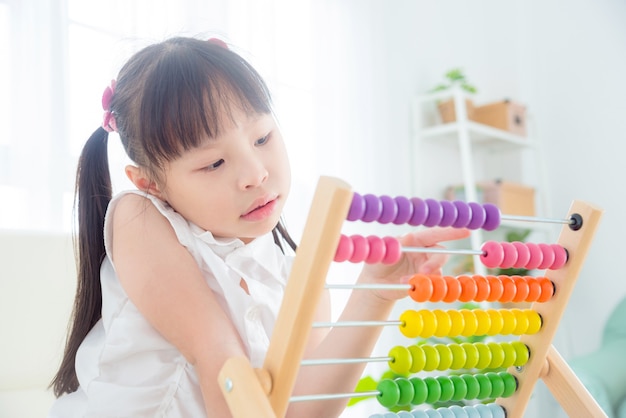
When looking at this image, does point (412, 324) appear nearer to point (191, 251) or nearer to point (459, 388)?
point (459, 388)

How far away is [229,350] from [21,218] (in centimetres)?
132

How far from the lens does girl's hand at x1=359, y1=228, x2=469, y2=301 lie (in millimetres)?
927

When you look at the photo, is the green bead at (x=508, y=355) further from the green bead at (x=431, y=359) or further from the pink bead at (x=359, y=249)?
the pink bead at (x=359, y=249)

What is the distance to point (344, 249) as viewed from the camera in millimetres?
742

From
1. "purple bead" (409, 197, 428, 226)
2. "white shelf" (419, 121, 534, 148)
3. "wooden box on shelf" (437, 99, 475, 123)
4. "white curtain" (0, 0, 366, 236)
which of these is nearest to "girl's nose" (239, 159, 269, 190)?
"purple bead" (409, 197, 428, 226)

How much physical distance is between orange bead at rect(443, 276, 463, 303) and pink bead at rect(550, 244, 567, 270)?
0.15 metres

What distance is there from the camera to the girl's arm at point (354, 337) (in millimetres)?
977

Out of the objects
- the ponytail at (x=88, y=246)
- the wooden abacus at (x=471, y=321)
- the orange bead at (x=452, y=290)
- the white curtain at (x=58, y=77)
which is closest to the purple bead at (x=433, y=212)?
the wooden abacus at (x=471, y=321)

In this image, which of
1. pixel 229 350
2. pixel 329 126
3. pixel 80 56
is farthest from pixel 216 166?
pixel 329 126

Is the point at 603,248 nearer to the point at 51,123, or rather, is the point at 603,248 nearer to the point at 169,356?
the point at 51,123

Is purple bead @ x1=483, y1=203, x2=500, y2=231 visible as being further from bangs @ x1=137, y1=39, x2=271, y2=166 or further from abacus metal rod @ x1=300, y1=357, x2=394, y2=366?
bangs @ x1=137, y1=39, x2=271, y2=166

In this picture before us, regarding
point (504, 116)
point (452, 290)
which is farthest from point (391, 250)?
point (504, 116)

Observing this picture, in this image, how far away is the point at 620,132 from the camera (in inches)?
135

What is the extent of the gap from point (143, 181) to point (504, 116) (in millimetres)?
2929
